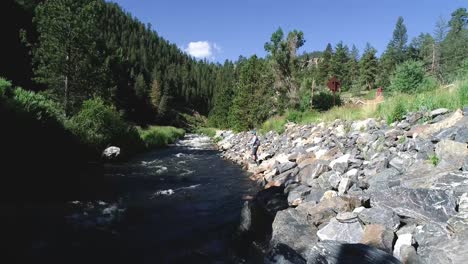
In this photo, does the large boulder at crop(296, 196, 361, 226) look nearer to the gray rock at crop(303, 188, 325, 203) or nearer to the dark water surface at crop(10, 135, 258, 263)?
the gray rock at crop(303, 188, 325, 203)

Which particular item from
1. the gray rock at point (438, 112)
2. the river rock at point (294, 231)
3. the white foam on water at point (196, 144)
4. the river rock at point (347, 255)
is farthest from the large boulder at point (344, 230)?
the white foam on water at point (196, 144)

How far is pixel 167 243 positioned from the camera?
8.10m

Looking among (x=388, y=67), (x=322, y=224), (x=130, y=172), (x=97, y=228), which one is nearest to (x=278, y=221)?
(x=322, y=224)

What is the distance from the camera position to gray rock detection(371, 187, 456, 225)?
5086 mm

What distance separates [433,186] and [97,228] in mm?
8093

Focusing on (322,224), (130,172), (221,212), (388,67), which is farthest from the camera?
(388,67)

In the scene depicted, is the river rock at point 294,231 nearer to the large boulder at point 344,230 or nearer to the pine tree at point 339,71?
the large boulder at point 344,230

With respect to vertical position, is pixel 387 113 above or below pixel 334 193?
above

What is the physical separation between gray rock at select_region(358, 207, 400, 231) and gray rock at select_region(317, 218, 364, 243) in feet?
0.60

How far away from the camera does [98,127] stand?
21422 millimetres

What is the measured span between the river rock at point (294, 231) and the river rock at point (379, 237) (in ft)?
3.63

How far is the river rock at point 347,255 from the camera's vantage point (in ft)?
15.0

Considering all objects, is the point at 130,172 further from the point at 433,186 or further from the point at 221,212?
the point at 433,186

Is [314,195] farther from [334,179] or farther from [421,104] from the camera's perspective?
[421,104]
